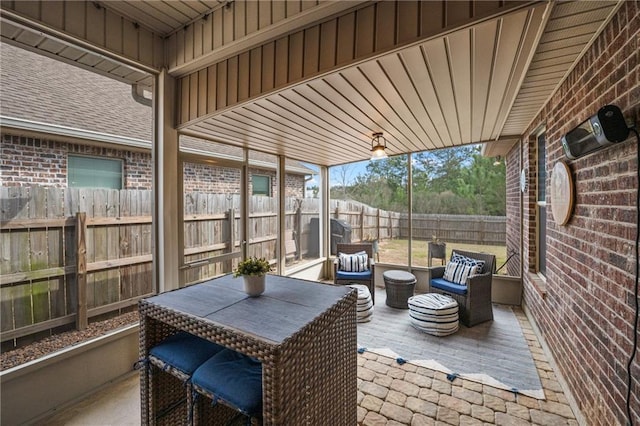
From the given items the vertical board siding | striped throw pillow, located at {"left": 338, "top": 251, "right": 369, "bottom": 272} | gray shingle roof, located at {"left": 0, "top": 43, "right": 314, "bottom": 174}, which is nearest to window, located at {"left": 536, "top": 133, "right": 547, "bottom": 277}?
striped throw pillow, located at {"left": 338, "top": 251, "right": 369, "bottom": 272}

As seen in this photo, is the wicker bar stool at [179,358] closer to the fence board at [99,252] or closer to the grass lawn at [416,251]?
the fence board at [99,252]

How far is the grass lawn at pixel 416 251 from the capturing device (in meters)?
4.40

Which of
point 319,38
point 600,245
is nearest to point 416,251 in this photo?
point 600,245

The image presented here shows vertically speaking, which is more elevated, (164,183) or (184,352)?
(164,183)

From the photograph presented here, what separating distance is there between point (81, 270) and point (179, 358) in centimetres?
159

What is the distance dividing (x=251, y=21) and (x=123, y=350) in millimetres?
2903

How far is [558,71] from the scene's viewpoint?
1.99 metres

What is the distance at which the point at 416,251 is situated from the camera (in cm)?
482

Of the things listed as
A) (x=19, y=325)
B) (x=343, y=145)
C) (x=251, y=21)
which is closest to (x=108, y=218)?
(x=19, y=325)

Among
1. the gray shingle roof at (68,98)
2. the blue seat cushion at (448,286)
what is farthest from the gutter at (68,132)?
the blue seat cushion at (448,286)

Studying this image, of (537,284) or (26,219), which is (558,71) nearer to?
(537,284)

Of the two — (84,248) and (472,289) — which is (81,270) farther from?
(472,289)

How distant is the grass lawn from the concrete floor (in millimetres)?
2096

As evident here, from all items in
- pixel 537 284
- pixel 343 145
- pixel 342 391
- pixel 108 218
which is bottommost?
pixel 342 391
